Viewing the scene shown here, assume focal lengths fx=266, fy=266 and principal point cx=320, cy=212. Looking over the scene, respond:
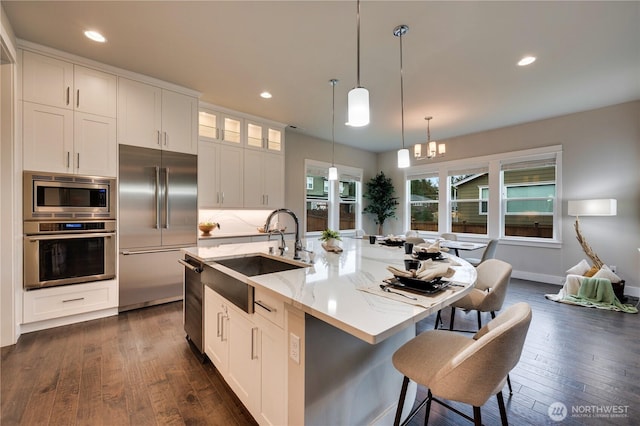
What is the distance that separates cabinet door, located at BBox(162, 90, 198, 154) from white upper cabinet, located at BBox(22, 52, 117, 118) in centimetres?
55

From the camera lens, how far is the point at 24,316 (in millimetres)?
2662

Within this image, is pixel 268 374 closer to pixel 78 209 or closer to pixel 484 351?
pixel 484 351

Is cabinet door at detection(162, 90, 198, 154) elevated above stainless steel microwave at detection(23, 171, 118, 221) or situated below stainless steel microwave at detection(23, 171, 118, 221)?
above

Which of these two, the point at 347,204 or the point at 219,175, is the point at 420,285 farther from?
the point at 347,204

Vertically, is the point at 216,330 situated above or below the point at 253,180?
below

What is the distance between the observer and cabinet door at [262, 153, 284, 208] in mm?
4785

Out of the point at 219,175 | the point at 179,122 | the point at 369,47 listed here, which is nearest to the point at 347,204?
the point at 219,175

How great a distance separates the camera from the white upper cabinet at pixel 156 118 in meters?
3.23

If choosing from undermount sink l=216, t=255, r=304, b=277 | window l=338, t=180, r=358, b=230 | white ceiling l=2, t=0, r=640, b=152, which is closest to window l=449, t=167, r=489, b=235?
white ceiling l=2, t=0, r=640, b=152

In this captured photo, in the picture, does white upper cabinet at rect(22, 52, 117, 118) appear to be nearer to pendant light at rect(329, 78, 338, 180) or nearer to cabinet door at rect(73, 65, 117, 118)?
cabinet door at rect(73, 65, 117, 118)

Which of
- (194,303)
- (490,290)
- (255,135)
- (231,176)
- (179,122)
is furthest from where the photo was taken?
(255,135)

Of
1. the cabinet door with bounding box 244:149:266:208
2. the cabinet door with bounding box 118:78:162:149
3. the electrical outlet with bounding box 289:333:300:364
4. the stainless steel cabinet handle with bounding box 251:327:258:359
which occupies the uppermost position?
the cabinet door with bounding box 118:78:162:149

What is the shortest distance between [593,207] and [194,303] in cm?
548

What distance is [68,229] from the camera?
2873 mm
